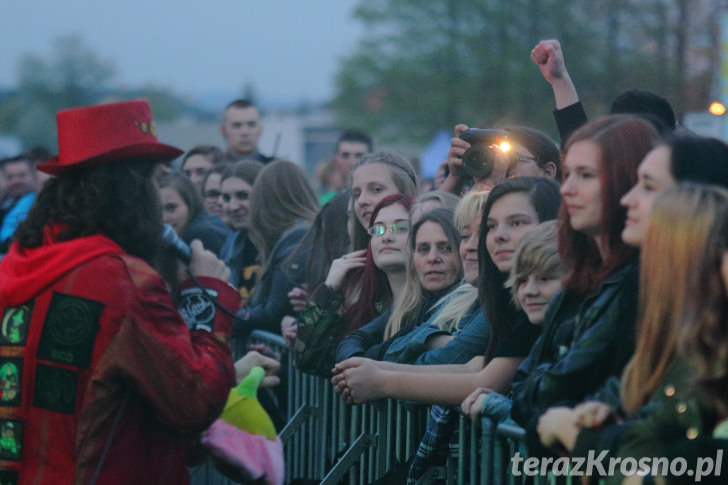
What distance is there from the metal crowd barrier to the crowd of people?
0.10 meters

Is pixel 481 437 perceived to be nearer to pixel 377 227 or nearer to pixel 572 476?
pixel 572 476

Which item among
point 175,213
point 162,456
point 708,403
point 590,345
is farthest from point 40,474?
point 175,213

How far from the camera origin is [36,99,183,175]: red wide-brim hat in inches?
148

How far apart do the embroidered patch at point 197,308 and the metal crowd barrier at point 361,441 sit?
963 millimetres

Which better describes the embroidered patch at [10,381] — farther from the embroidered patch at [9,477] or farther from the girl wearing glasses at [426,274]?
the girl wearing glasses at [426,274]

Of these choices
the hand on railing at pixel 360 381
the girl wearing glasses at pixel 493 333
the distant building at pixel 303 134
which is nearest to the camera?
the girl wearing glasses at pixel 493 333

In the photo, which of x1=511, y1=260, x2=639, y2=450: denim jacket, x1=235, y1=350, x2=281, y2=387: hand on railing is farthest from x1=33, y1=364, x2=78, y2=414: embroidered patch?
x1=511, y1=260, x2=639, y2=450: denim jacket

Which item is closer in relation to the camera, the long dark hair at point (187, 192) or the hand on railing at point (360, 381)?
the hand on railing at point (360, 381)

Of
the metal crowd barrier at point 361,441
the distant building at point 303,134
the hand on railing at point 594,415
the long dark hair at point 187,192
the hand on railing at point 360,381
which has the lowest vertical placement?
the distant building at point 303,134

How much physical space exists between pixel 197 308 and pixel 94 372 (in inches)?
21.1

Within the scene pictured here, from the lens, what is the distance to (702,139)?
10.1 ft

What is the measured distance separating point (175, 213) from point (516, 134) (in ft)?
10.4

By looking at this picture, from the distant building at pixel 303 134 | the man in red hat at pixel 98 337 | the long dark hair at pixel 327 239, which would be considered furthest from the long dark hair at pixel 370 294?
the distant building at pixel 303 134

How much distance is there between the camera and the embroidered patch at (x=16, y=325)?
3658mm
